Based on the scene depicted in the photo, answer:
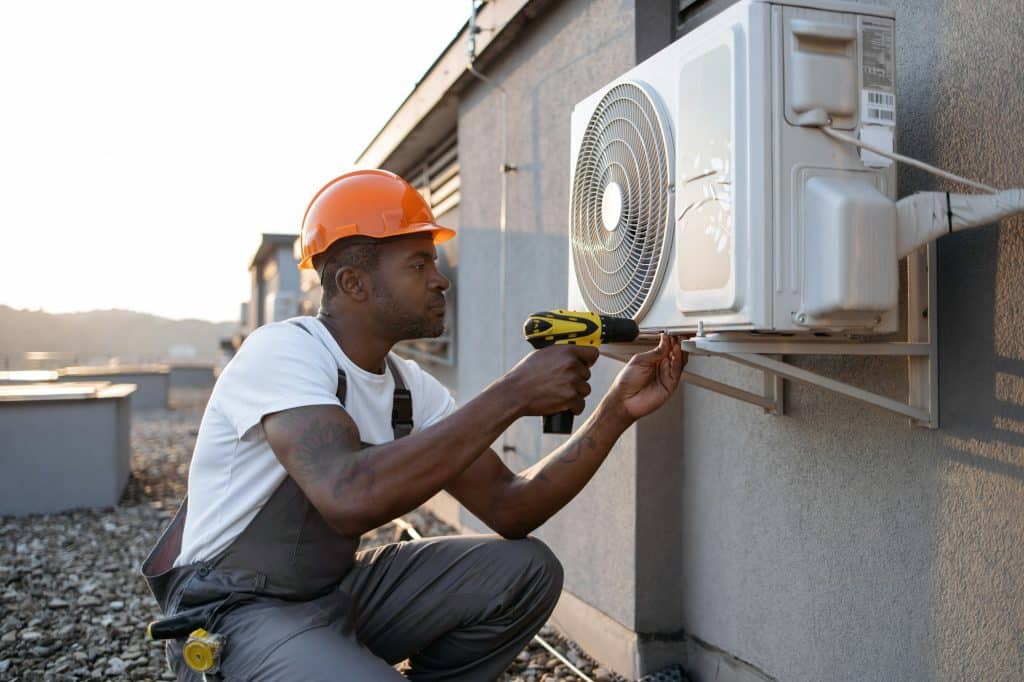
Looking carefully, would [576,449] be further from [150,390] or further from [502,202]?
[150,390]

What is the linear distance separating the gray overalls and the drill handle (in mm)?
541

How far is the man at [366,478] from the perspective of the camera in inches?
74.1

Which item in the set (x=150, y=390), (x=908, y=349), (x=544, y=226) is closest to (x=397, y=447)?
(x=908, y=349)

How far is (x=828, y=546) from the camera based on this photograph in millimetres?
2303

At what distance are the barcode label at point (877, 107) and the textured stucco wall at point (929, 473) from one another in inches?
9.4

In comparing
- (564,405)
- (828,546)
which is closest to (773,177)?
(564,405)

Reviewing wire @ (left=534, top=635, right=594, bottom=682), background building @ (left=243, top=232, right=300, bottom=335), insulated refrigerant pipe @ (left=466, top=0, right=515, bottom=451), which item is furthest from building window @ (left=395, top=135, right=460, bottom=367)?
background building @ (left=243, top=232, right=300, bottom=335)

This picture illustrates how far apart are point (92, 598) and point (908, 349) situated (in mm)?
4345

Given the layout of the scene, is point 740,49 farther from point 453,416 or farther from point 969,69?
point 453,416

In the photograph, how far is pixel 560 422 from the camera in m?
2.04

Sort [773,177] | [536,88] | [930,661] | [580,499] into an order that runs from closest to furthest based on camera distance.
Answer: [773,177] → [930,661] → [580,499] → [536,88]

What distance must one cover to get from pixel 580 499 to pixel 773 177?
2.29 m

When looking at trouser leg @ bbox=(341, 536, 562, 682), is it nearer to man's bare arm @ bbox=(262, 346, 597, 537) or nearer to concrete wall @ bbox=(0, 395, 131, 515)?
man's bare arm @ bbox=(262, 346, 597, 537)

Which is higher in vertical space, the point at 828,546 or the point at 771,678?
the point at 828,546
